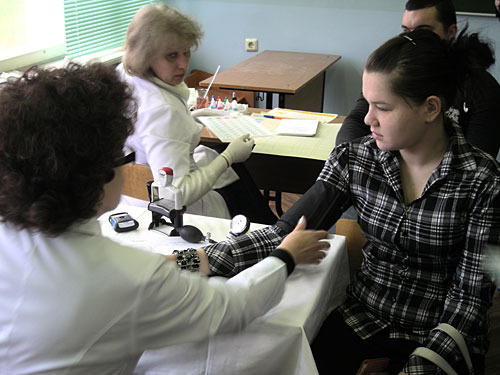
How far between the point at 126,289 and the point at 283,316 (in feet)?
1.45

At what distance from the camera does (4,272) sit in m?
0.81

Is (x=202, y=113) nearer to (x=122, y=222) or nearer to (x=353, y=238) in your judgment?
(x=122, y=222)

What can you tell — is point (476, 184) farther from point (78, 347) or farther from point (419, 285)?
point (78, 347)

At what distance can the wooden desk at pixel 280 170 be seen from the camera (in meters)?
2.52

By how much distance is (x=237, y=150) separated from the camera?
7.18 feet

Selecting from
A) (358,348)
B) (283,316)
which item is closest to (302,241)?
(283,316)

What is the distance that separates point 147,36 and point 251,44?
8.99 ft

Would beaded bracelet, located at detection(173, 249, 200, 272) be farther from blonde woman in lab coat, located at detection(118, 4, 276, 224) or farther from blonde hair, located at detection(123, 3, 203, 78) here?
blonde hair, located at detection(123, 3, 203, 78)

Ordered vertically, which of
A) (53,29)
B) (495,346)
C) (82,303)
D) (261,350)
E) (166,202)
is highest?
(53,29)

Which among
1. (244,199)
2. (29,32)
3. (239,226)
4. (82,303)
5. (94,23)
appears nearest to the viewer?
(82,303)

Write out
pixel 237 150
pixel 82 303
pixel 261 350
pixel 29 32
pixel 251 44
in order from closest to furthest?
pixel 82 303 < pixel 261 350 < pixel 237 150 < pixel 29 32 < pixel 251 44

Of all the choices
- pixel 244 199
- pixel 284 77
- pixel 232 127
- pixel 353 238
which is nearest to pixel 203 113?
pixel 232 127

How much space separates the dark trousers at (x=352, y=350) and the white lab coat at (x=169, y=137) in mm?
782

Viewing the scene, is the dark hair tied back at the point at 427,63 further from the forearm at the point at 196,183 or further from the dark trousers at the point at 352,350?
the forearm at the point at 196,183
